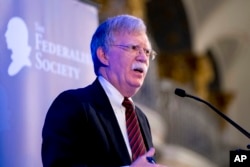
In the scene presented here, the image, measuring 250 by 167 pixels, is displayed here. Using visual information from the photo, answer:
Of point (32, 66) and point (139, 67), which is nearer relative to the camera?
point (139, 67)

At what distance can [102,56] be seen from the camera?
3023mm

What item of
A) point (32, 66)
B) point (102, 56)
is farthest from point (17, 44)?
point (102, 56)

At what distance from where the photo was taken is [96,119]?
2930 millimetres

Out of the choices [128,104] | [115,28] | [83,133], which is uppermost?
[115,28]

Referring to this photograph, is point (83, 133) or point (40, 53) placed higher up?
point (40, 53)

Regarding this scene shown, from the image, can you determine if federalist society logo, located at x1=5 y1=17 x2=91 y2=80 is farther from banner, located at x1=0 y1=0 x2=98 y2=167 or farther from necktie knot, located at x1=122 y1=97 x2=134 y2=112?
necktie knot, located at x1=122 y1=97 x2=134 y2=112

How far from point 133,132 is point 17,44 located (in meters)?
0.62

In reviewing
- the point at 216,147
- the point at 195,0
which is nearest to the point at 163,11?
the point at 195,0

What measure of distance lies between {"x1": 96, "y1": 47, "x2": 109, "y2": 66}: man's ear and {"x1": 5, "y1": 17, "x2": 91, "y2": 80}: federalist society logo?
1.46ft

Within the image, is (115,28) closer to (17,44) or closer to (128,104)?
(128,104)

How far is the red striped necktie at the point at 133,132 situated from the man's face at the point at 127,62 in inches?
2.9

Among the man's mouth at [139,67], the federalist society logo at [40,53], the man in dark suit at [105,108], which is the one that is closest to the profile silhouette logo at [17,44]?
the federalist society logo at [40,53]

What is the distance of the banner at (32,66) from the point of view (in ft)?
10.8

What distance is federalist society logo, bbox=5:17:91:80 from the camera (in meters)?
3.36
